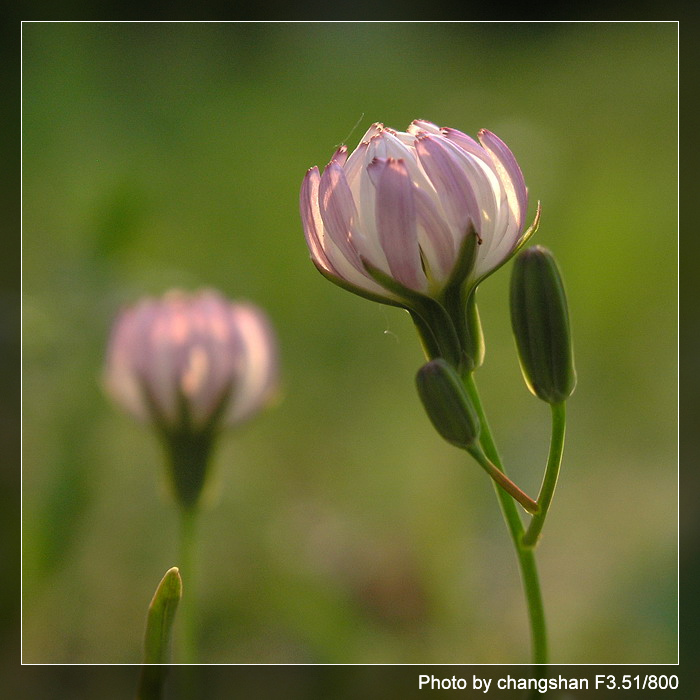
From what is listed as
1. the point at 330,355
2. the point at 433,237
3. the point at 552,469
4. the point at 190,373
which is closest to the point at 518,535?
the point at 552,469

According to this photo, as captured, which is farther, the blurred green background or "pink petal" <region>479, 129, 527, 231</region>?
the blurred green background

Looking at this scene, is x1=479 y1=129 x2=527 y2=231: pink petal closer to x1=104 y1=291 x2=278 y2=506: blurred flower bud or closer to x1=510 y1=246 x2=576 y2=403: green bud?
x1=510 y1=246 x2=576 y2=403: green bud

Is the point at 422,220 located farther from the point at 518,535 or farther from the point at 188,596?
the point at 188,596

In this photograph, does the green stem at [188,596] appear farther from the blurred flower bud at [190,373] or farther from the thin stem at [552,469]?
the thin stem at [552,469]

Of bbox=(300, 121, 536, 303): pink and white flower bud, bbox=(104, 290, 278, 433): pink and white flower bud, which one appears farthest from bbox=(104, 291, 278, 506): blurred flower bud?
bbox=(300, 121, 536, 303): pink and white flower bud
